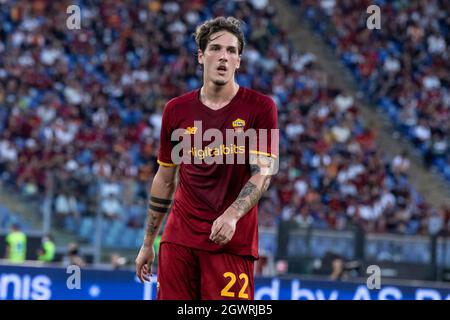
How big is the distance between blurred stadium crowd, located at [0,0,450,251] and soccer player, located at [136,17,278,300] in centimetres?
1270

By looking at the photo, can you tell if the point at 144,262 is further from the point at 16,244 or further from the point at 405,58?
the point at 405,58

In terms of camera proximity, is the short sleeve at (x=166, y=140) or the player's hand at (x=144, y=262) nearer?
the short sleeve at (x=166, y=140)

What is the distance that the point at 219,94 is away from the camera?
6.56m

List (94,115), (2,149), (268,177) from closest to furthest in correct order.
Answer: (268,177), (2,149), (94,115)

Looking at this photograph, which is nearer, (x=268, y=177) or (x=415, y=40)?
(x=268, y=177)

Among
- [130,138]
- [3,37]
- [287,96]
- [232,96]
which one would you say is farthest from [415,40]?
[232,96]

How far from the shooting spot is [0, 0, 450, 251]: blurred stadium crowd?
23.0 meters

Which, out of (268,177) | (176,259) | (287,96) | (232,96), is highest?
(287,96)

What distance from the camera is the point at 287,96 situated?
2633 centimetres

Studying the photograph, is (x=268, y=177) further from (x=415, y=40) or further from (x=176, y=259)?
(x=415, y=40)

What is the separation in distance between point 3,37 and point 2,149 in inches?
178

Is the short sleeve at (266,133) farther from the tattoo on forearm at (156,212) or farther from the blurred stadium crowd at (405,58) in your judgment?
the blurred stadium crowd at (405,58)

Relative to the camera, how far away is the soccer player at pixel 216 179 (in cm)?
644

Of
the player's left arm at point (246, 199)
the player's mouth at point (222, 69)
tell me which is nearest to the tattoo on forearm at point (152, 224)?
the player's left arm at point (246, 199)
